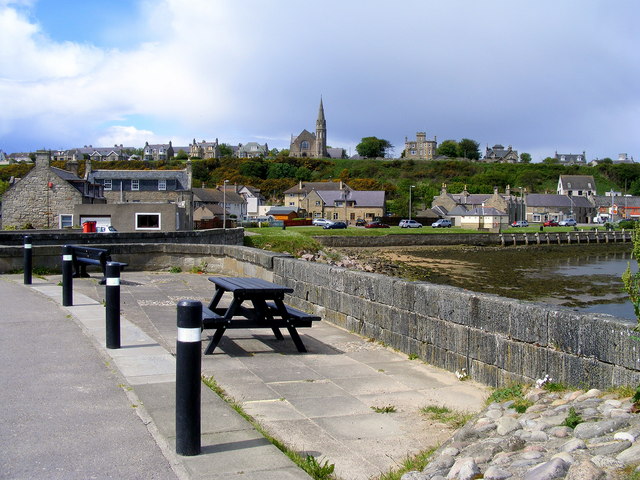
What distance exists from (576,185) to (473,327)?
155m

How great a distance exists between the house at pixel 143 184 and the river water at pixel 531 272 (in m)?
19.4

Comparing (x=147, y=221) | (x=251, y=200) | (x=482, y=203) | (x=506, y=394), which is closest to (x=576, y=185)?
(x=482, y=203)

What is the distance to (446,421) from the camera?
6.24 m

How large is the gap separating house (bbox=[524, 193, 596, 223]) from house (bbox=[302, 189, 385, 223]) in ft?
122

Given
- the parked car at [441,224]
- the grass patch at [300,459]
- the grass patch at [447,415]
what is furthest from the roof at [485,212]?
the grass patch at [300,459]

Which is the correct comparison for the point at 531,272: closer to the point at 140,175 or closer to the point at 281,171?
the point at 140,175

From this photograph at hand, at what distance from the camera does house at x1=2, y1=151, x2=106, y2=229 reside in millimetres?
45625

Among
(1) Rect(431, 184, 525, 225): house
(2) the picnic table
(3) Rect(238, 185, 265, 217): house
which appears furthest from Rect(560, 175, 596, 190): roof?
(2) the picnic table

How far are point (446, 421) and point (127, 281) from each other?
436 inches

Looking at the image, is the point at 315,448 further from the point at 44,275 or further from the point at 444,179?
the point at 444,179

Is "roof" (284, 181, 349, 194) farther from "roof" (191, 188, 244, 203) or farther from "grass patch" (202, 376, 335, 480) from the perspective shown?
"grass patch" (202, 376, 335, 480)

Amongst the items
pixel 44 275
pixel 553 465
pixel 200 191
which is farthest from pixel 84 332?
pixel 200 191

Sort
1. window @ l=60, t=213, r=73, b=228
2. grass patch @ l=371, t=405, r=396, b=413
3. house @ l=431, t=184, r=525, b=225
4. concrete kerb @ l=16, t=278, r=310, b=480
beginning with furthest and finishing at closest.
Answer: house @ l=431, t=184, r=525, b=225, window @ l=60, t=213, r=73, b=228, grass patch @ l=371, t=405, r=396, b=413, concrete kerb @ l=16, t=278, r=310, b=480

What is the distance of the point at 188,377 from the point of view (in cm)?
476
